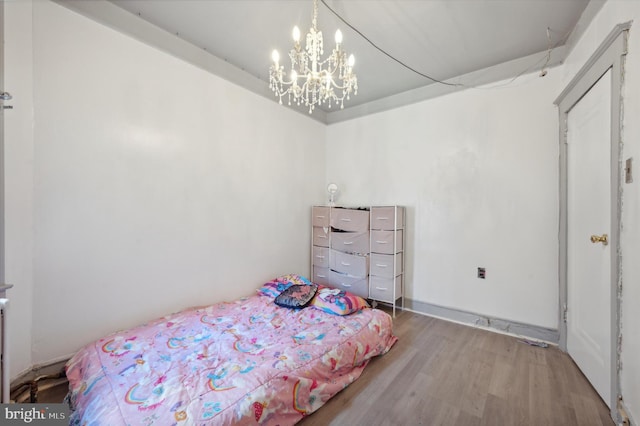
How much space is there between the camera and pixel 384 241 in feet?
10.2

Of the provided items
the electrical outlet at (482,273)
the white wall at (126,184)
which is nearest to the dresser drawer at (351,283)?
the white wall at (126,184)

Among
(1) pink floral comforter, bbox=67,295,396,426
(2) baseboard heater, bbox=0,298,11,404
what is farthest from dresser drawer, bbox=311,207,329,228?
(2) baseboard heater, bbox=0,298,11,404

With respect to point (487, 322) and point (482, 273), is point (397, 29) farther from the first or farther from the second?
point (487, 322)

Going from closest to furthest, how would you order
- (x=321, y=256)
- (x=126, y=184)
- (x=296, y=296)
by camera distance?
1. (x=126, y=184)
2. (x=296, y=296)
3. (x=321, y=256)

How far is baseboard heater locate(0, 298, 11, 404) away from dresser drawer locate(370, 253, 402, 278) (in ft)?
9.51

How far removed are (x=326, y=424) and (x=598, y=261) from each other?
2101 mm

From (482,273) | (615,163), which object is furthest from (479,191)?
(615,163)

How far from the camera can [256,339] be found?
196 centimetres

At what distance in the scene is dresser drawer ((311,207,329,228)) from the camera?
3.59m

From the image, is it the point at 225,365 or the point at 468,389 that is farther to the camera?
the point at 468,389

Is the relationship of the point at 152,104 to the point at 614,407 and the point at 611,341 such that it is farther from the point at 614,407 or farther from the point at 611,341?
the point at 614,407

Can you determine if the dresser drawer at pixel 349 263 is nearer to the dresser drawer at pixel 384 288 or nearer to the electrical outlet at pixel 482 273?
the dresser drawer at pixel 384 288

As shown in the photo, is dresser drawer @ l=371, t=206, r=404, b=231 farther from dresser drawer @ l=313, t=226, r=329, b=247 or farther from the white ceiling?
the white ceiling

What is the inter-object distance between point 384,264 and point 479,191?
1.33 metres
